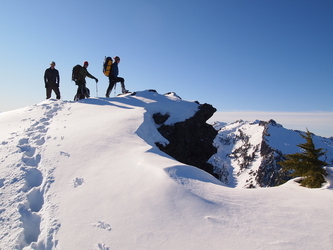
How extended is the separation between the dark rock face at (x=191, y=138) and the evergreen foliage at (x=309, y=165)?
24.5 feet

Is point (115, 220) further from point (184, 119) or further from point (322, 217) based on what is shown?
point (184, 119)

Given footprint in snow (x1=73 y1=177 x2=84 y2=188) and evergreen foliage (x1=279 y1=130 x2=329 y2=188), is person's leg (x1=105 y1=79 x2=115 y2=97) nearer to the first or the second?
footprint in snow (x1=73 y1=177 x2=84 y2=188)

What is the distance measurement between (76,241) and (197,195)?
2435mm

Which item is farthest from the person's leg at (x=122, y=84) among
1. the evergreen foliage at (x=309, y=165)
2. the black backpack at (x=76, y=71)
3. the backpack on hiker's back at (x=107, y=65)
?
the evergreen foliage at (x=309, y=165)

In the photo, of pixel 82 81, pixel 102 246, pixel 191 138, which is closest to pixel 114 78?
pixel 82 81

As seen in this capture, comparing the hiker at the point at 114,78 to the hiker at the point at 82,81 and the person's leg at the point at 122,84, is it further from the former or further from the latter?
the hiker at the point at 82,81

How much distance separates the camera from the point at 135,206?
4.02 m

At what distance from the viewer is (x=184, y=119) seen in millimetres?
13898

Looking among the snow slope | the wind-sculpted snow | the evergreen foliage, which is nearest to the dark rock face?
the snow slope

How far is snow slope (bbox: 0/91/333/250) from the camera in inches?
125

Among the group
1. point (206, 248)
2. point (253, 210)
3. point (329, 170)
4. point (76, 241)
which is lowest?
point (76, 241)

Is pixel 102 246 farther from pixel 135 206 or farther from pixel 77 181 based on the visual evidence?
pixel 77 181

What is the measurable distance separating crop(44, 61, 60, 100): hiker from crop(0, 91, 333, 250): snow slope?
1042cm

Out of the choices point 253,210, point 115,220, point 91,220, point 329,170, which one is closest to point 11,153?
point 91,220
